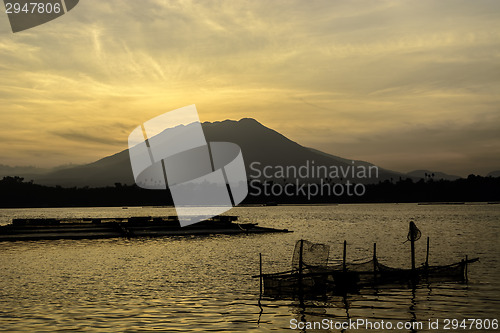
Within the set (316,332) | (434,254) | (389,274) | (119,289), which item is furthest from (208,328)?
(434,254)

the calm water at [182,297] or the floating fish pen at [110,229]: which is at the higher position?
the floating fish pen at [110,229]

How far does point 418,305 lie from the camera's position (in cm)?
3266

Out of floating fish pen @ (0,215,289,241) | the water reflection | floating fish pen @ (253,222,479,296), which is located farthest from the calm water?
floating fish pen @ (0,215,289,241)

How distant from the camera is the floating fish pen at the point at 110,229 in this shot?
9091 cm

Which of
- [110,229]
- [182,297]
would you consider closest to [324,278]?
[182,297]

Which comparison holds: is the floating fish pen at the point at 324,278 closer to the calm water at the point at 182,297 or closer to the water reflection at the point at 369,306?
the water reflection at the point at 369,306

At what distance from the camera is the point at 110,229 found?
10506 cm

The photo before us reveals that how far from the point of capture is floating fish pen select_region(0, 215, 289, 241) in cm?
9091

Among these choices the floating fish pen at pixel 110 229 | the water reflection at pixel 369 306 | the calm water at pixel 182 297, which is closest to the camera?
the water reflection at pixel 369 306

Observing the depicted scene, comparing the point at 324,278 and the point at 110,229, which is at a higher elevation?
the point at 110,229

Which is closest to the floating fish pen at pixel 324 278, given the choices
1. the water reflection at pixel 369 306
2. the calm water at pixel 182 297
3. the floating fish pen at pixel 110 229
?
the water reflection at pixel 369 306

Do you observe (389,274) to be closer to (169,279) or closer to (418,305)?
(418,305)

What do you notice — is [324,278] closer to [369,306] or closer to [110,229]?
[369,306]

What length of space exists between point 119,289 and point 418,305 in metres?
19.9
